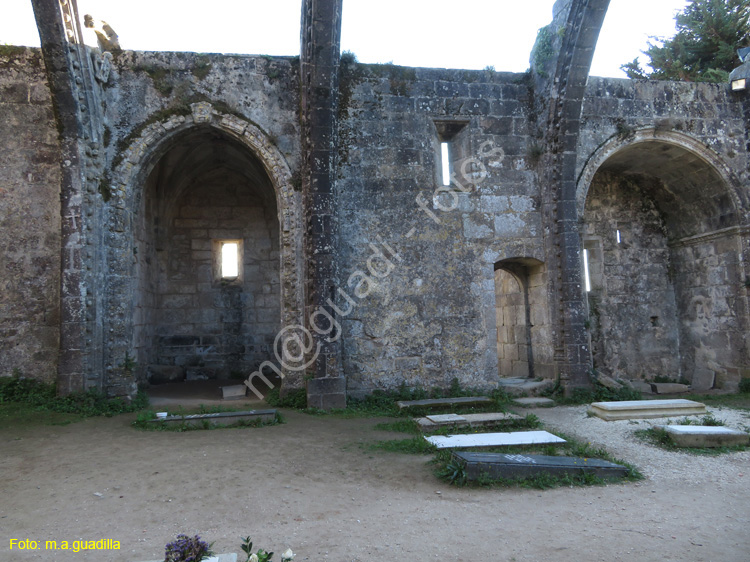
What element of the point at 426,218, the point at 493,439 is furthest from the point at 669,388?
the point at 493,439

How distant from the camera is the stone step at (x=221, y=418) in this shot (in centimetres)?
689

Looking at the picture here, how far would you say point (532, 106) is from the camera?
9.32m

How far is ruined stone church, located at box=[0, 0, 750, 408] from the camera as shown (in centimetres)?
789

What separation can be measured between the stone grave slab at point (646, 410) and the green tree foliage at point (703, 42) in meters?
9.20

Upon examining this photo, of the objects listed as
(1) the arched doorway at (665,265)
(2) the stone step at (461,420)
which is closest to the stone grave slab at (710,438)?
(2) the stone step at (461,420)

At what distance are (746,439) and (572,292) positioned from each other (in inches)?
137

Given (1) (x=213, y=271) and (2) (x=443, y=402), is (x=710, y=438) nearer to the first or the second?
(2) (x=443, y=402)

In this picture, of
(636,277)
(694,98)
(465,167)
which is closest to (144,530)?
(465,167)

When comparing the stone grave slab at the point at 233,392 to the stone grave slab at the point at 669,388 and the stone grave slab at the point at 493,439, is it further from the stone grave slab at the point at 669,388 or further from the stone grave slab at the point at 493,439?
the stone grave slab at the point at 669,388

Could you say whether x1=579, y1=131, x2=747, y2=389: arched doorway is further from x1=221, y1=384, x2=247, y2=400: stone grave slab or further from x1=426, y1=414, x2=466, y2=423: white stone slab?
x1=221, y1=384, x2=247, y2=400: stone grave slab

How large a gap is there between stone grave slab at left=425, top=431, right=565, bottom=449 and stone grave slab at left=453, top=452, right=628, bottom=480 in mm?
835

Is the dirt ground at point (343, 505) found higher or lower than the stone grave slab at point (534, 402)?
lower

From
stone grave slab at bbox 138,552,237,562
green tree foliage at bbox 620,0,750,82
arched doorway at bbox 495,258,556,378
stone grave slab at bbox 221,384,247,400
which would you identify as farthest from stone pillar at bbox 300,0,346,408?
green tree foliage at bbox 620,0,750,82

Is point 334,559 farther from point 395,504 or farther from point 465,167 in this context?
point 465,167
